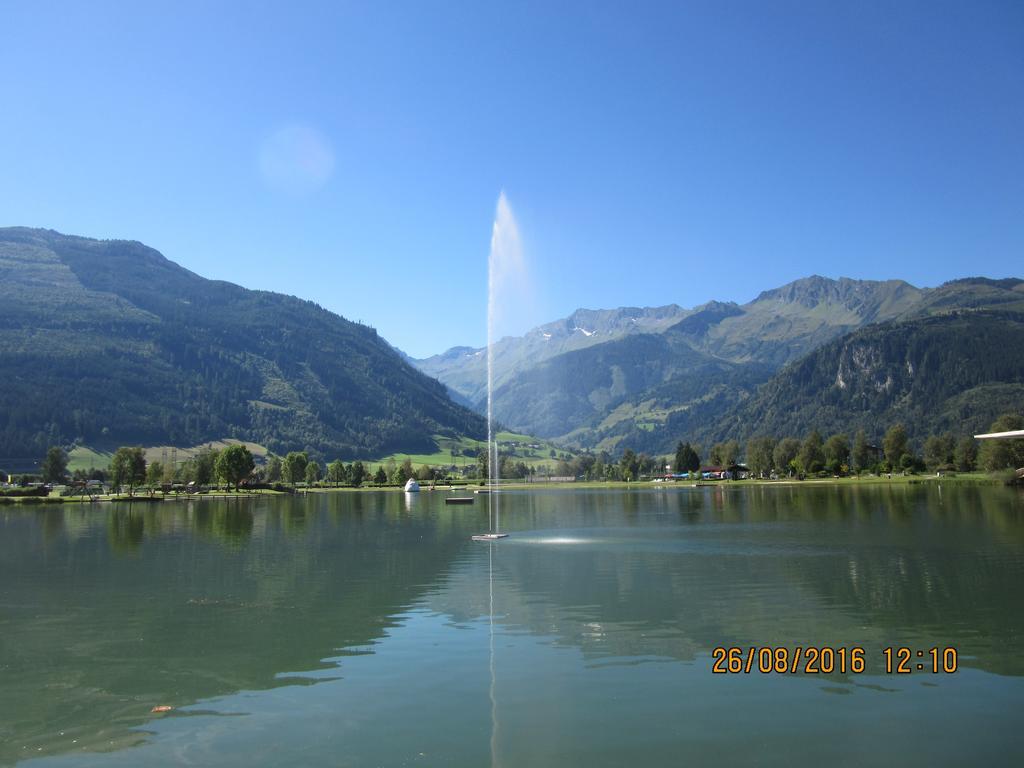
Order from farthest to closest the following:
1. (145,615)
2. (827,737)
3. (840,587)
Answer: (840,587)
(145,615)
(827,737)

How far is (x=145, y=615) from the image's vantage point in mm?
32969

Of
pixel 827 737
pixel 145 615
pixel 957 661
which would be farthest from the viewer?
pixel 145 615

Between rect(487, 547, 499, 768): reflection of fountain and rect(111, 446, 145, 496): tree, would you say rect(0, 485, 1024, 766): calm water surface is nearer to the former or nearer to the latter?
rect(487, 547, 499, 768): reflection of fountain

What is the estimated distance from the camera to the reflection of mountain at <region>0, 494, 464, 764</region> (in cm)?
2117

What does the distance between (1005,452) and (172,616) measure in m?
176

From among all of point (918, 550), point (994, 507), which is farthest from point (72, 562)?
point (994, 507)

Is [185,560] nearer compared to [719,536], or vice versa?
[185,560]

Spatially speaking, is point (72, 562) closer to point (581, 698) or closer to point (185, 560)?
point (185, 560)

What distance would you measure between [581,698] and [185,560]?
138 feet

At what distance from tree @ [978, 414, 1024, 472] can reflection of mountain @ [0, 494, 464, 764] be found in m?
143

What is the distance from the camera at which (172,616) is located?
32.7 metres

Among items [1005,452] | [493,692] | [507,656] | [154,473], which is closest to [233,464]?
[154,473]

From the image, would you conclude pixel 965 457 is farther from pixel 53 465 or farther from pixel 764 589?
pixel 53 465

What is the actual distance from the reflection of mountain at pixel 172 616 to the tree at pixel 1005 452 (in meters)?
143
